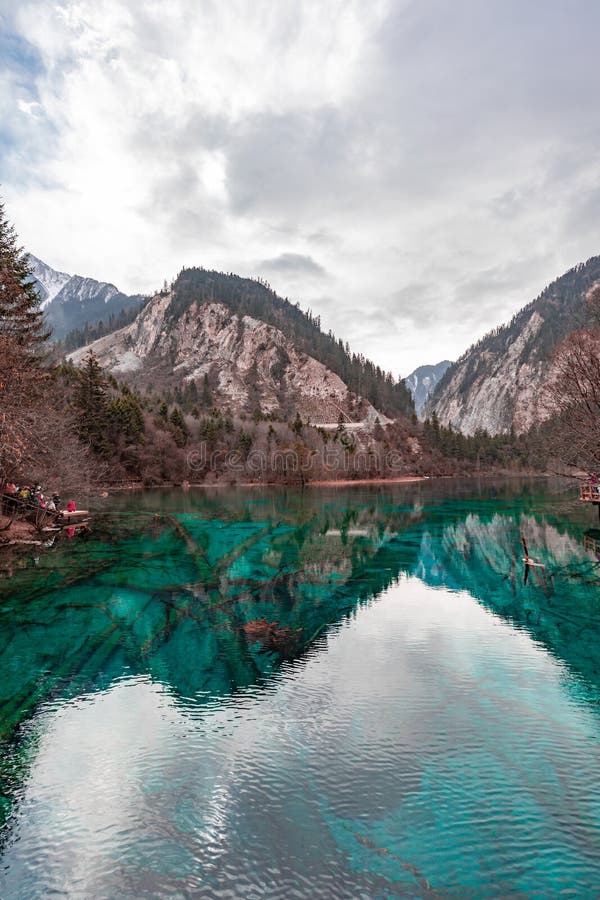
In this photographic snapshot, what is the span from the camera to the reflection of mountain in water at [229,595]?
11805 mm

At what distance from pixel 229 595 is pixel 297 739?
33.8ft

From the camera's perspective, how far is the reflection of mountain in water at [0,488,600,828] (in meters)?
11.8

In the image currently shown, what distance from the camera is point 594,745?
8.51 m

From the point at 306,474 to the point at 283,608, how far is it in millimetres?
90756

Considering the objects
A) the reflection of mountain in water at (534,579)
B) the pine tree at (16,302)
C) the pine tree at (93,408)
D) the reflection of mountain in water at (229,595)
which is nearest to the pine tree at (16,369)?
the pine tree at (16,302)

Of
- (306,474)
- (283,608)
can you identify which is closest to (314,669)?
(283,608)

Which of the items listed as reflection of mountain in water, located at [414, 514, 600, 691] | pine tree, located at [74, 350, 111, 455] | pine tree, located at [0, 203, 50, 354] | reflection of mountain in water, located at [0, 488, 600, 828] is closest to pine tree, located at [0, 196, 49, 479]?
pine tree, located at [0, 203, 50, 354]

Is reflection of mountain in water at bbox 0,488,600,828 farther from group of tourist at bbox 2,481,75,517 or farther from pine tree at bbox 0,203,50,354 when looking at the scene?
pine tree at bbox 0,203,50,354

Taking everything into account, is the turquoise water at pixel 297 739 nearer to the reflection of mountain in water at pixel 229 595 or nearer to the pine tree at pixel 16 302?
the reflection of mountain in water at pixel 229 595

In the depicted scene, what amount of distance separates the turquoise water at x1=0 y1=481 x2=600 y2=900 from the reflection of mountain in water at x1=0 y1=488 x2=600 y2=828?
0.38 ft

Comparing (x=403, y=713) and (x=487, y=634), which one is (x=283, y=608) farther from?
(x=403, y=713)

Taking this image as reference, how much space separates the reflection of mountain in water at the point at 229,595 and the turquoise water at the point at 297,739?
12cm

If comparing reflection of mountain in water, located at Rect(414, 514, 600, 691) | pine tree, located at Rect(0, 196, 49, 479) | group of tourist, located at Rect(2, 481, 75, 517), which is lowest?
reflection of mountain in water, located at Rect(414, 514, 600, 691)

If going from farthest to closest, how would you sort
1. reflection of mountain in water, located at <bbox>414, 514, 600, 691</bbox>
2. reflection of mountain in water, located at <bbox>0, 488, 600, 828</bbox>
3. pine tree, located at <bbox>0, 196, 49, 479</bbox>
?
pine tree, located at <bbox>0, 196, 49, 479</bbox>, reflection of mountain in water, located at <bbox>414, 514, 600, 691</bbox>, reflection of mountain in water, located at <bbox>0, 488, 600, 828</bbox>
